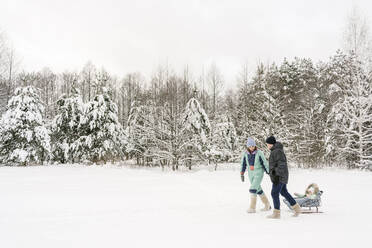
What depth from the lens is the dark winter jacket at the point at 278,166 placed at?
245 inches

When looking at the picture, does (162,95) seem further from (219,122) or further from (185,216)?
(185,216)

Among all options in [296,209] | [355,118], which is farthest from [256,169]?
[355,118]

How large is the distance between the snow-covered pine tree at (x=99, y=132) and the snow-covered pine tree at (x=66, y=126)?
1949 mm

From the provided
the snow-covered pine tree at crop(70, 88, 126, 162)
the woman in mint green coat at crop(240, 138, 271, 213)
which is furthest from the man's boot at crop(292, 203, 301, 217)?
the snow-covered pine tree at crop(70, 88, 126, 162)

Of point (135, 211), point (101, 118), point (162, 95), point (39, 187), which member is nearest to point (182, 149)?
point (162, 95)

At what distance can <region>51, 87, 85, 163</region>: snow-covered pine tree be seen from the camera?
2727 cm

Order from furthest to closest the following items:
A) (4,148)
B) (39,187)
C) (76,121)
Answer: (76,121) → (4,148) → (39,187)

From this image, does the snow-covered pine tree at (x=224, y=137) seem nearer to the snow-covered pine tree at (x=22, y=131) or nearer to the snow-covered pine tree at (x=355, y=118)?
the snow-covered pine tree at (x=355, y=118)

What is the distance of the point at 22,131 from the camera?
73.3ft

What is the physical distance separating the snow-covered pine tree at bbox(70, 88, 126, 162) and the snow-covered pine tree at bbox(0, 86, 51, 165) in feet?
10.9

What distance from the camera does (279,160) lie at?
249 inches

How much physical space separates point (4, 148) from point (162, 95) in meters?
14.7

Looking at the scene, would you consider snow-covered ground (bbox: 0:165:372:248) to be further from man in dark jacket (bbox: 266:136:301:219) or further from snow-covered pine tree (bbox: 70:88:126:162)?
snow-covered pine tree (bbox: 70:88:126:162)

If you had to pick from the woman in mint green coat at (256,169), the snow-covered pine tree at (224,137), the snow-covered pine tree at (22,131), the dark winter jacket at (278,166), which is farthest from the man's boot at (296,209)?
the snow-covered pine tree at (22,131)
